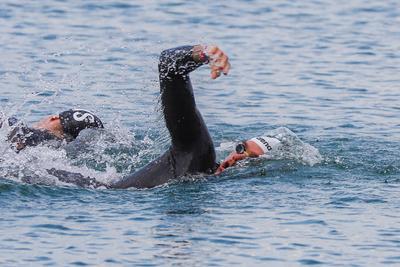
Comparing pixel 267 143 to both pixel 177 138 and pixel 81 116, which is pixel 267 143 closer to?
pixel 177 138

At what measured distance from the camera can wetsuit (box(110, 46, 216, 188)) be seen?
12.6 metres

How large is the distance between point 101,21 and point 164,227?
13412mm

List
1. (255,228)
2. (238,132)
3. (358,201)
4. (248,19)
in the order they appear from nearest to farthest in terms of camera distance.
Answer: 1. (255,228)
2. (358,201)
3. (238,132)
4. (248,19)

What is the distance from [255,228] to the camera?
12.4 meters

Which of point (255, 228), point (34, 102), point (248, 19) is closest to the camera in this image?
point (255, 228)

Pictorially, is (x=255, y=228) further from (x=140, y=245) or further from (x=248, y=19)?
(x=248, y=19)

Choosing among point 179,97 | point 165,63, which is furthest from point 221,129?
point 165,63

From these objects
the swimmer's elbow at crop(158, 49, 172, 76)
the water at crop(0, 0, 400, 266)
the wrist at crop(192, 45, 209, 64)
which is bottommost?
the water at crop(0, 0, 400, 266)

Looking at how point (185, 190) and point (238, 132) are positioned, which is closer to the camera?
point (185, 190)

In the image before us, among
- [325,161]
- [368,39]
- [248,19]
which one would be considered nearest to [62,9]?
[248,19]

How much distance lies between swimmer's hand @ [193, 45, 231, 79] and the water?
136 cm

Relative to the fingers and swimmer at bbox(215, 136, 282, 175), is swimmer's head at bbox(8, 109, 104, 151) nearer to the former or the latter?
swimmer at bbox(215, 136, 282, 175)

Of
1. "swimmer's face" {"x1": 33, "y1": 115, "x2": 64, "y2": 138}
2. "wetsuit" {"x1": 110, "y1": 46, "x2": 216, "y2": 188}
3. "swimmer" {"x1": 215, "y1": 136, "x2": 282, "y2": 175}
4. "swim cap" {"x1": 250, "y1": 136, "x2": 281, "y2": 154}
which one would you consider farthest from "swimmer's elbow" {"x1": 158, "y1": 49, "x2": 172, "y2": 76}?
"swimmer's face" {"x1": 33, "y1": 115, "x2": 64, "y2": 138}

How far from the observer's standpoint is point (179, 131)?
13234mm
